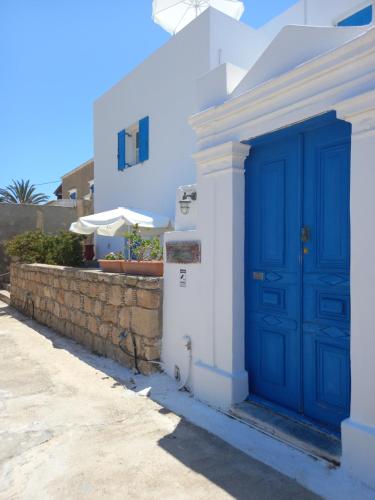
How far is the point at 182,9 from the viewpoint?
30.9 ft

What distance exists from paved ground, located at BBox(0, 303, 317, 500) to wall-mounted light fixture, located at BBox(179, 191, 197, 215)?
2.09 meters

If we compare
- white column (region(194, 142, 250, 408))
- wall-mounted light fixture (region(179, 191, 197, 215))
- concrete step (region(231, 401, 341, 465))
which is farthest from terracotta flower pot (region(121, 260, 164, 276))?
concrete step (region(231, 401, 341, 465))

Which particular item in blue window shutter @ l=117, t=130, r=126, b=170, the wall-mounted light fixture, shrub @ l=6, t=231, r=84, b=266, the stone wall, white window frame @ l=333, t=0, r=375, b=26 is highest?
white window frame @ l=333, t=0, r=375, b=26

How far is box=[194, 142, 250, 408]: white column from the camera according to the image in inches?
150

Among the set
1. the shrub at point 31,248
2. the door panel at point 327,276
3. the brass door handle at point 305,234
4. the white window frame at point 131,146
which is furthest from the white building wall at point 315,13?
the shrub at point 31,248

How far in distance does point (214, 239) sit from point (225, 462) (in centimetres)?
198

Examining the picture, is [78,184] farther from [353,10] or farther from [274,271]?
[274,271]

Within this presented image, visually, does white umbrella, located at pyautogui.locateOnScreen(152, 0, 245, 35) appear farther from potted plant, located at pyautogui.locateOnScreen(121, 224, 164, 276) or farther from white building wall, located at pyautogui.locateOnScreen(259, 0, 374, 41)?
potted plant, located at pyautogui.locateOnScreen(121, 224, 164, 276)

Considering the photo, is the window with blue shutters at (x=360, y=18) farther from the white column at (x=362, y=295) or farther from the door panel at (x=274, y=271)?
the white column at (x=362, y=295)

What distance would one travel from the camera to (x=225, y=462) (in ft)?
9.80

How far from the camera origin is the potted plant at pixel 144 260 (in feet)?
16.8

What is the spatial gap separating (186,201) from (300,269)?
1.65 meters

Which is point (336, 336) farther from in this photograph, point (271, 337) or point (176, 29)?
point (176, 29)

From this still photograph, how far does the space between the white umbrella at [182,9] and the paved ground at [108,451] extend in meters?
8.47
